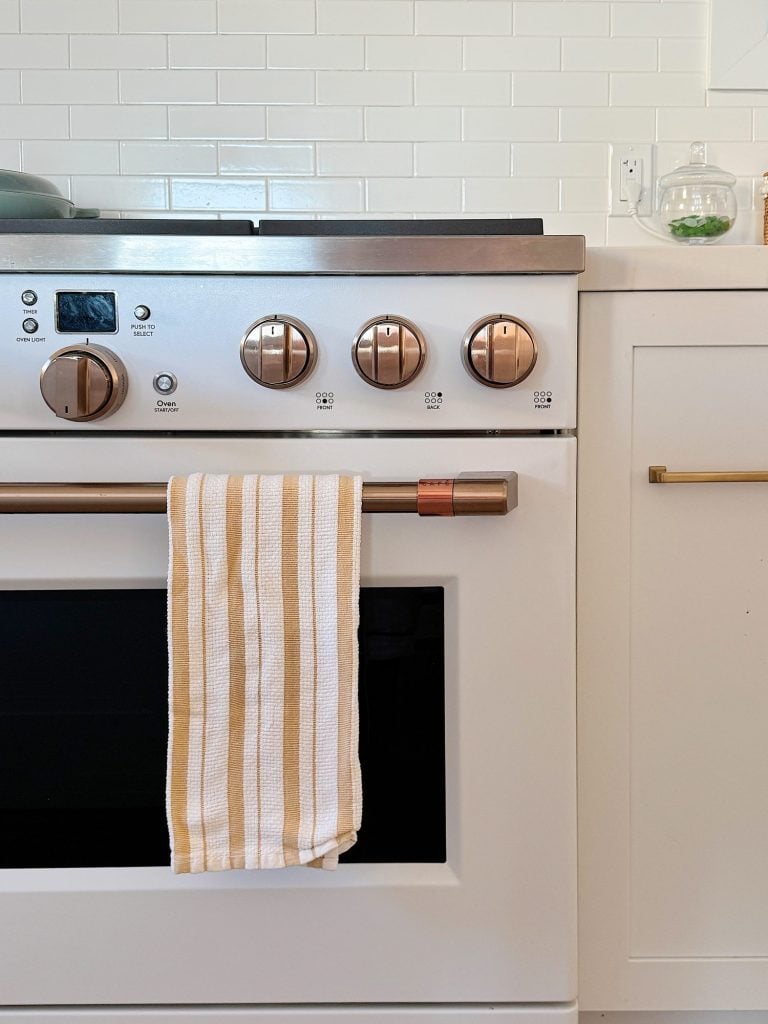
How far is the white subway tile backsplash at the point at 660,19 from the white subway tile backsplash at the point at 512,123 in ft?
0.55

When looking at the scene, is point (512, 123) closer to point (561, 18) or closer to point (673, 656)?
point (561, 18)

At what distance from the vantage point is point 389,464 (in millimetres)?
783

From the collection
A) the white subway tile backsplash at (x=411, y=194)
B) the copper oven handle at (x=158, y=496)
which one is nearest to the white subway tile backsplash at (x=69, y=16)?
the white subway tile backsplash at (x=411, y=194)

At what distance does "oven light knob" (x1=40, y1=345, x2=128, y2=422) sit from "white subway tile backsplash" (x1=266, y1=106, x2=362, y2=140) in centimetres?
73

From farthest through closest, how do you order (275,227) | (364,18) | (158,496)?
(364,18) → (275,227) → (158,496)

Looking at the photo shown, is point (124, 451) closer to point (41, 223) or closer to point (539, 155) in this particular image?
point (41, 223)

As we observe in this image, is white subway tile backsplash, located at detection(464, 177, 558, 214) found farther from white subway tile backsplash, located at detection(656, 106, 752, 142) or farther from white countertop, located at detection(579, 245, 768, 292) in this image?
white countertop, located at detection(579, 245, 768, 292)

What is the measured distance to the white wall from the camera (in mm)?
1329

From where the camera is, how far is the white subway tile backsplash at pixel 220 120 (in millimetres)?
1343

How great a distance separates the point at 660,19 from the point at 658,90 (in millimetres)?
105

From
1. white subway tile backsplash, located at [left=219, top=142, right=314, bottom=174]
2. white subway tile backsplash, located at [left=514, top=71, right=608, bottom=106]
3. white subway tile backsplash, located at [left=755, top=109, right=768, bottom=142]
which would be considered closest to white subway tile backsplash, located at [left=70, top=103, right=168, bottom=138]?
white subway tile backsplash, located at [left=219, top=142, right=314, bottom=174]

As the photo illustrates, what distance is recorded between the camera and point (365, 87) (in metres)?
1.34

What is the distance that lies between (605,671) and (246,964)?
442 millimetres

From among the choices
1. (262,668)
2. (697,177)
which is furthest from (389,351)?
(697,177)
